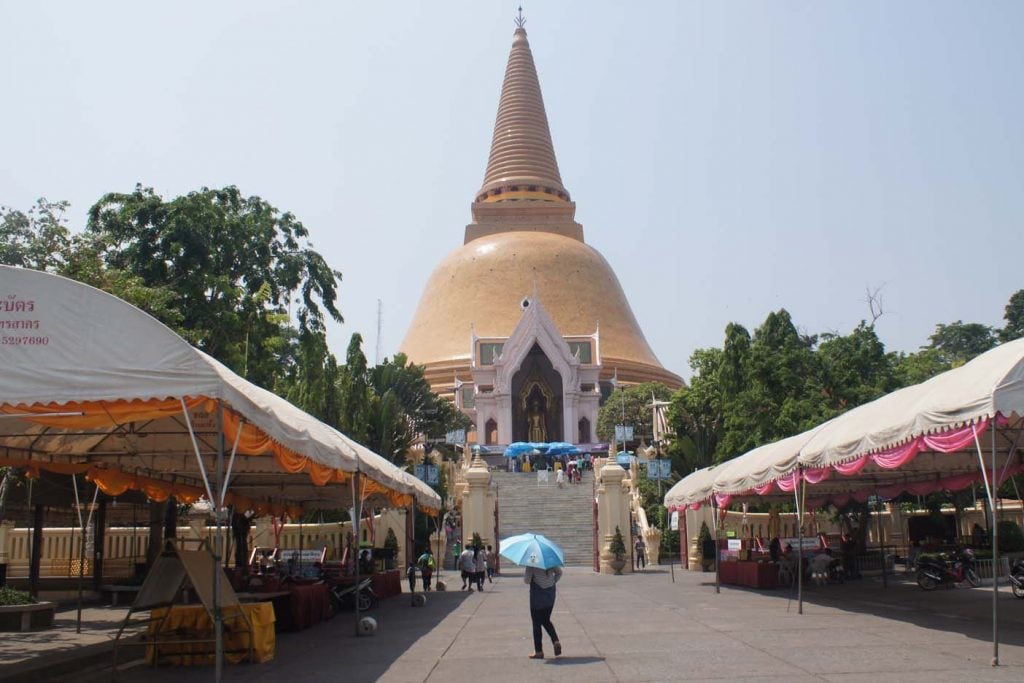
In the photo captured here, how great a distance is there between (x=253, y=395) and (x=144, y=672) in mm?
3017

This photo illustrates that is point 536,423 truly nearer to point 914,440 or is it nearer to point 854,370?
point 854,370

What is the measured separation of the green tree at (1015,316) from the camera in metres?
56.6

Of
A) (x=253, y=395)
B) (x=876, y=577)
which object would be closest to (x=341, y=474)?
(x=253, y=395)

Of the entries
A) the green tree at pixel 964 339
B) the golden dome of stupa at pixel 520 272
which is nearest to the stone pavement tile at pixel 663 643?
the golden dome of stupa at pixel 520 272

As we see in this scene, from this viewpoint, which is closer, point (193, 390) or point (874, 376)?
point (193, 390)

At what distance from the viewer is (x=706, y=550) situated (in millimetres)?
25484

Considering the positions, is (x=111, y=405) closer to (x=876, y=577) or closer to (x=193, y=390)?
(x=193, y=390)

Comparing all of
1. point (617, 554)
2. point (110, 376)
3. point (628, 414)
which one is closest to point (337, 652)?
point (110, 376)

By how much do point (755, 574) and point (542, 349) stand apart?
2771 centimetres

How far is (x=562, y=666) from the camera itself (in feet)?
29.6

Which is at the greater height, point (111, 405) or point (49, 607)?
point (111, 405)

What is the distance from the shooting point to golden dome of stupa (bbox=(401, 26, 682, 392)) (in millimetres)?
52375

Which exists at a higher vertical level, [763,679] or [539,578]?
[539,578]

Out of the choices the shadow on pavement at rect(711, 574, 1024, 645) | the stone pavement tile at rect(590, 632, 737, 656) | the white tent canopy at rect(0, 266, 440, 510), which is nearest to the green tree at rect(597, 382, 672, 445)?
the shadow on pavement at rect(711, 574, 1024, 645)
